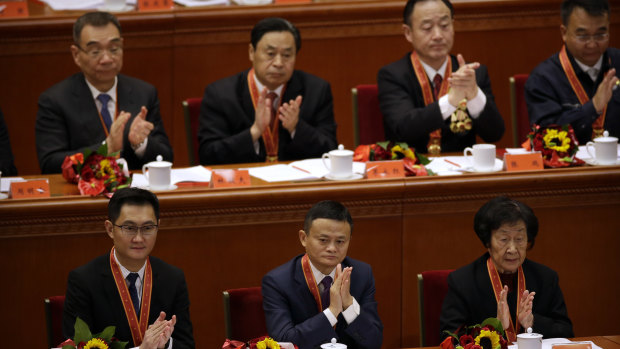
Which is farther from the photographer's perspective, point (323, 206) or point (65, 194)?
point (65, 194)

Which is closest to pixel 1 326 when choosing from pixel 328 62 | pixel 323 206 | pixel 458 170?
pixel 323 206

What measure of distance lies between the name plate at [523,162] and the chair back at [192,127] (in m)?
1.13

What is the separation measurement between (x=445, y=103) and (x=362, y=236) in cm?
70

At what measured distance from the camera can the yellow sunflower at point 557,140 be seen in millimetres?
2768

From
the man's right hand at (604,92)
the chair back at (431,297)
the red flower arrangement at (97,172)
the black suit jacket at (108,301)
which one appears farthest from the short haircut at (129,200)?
the man's right hand at (604,92)

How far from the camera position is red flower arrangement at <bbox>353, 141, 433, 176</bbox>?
2734 millimetres

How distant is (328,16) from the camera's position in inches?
149

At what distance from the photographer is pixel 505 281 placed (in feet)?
7.89

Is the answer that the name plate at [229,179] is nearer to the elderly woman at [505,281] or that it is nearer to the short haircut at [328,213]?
the short haircut at [328,213]

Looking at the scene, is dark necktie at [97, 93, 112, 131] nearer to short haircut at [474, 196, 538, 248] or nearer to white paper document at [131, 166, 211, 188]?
white paper document at [131, 166, 211, 188]

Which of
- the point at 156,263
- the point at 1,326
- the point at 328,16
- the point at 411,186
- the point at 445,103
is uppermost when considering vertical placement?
the point at 328,16

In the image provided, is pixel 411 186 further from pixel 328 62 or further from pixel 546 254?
pixel 328 62

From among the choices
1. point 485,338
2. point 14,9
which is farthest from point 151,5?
point 485,338

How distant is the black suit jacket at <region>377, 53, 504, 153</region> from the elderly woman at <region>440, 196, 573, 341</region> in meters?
0.78
